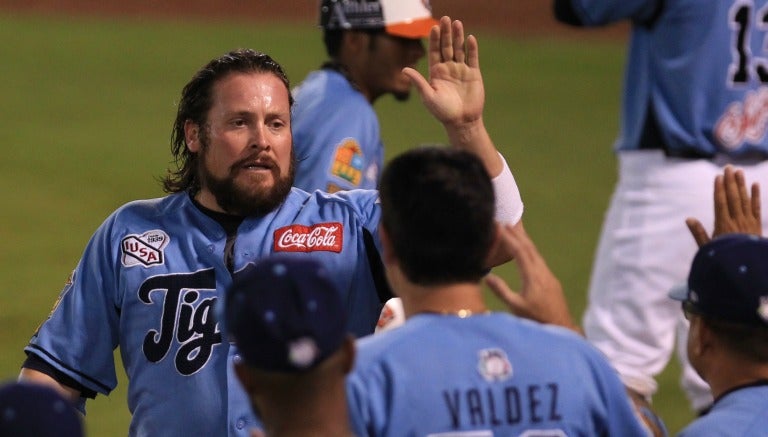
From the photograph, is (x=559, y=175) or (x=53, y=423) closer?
(x=53, y=423)

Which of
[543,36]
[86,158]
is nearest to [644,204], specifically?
[86,158]

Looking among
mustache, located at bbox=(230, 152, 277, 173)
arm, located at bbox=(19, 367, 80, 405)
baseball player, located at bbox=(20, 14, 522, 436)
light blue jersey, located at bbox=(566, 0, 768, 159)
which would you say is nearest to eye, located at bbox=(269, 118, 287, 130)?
baseball player, located at bbox=(20, 14, 522, 436)

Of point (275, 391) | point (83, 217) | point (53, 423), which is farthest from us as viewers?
point (83, 217)

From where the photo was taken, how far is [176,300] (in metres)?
3.90

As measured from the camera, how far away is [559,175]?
12.0 m

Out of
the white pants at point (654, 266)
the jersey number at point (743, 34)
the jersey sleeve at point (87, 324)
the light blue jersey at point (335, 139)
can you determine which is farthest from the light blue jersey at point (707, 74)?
the jersey sleeve at point (87, 324)

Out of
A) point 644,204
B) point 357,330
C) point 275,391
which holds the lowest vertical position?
point 644,204

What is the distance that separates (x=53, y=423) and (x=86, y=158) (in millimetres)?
9531

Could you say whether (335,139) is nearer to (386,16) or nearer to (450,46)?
(386,16)

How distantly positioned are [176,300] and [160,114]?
9.49 metres

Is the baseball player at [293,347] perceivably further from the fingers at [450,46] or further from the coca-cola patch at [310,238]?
the fingers at [450,46]

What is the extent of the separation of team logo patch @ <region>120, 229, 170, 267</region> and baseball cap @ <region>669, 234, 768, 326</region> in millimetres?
1507

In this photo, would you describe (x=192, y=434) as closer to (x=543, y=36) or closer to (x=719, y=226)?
(x=719, y=226)

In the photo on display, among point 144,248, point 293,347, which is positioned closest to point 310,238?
point 144,248
